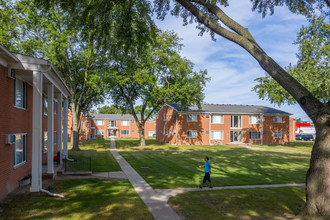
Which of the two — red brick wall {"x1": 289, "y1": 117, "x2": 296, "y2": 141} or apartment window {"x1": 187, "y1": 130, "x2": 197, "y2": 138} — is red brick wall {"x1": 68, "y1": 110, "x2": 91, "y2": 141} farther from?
red brick wall {"x1": 289, "y1": 117, "x2": 296, "y2": 141}

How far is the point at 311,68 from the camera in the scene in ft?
109

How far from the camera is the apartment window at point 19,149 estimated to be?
39.4 feet

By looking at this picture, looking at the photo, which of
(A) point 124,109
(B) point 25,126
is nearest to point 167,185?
(B) point 25,126

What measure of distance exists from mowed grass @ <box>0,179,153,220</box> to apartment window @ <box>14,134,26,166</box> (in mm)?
2298

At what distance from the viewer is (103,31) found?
41.7 ft

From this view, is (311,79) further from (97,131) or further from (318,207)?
(97,131)

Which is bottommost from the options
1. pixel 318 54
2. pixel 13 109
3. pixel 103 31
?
pixel 13 109

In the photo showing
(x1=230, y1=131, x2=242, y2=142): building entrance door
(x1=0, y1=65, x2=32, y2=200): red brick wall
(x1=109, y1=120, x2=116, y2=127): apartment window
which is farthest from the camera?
(x1=109, y1=120, x2=116, y2=127): apartment window

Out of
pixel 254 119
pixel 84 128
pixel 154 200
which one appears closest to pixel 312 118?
pixel 154 200

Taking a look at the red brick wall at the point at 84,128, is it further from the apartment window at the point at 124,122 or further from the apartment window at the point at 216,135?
the apartment window at the point at 216,135

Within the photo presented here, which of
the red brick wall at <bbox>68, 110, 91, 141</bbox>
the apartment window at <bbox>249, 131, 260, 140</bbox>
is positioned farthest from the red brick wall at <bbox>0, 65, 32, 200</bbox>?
the red brick wall at <bbox>68, 110, 91, 141</bbox>

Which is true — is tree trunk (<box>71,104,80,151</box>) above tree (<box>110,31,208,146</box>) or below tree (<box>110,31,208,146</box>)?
below

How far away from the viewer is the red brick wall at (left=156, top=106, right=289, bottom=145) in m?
43.0

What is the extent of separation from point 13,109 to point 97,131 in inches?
2437
